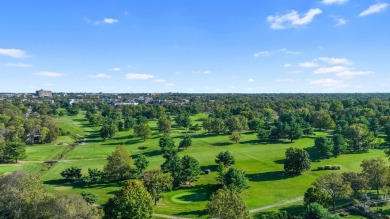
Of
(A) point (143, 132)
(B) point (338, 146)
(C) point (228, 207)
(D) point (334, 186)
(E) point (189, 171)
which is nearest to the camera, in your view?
(C) point (228, 207)

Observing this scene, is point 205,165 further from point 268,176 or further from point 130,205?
point 130,205

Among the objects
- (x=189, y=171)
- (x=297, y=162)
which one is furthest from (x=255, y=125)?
(x=189, y=171)

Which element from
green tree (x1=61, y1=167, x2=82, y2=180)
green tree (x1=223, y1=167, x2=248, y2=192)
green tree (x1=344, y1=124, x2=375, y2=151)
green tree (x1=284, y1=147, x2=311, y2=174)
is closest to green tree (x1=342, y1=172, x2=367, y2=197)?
green tree (x1=284, y1=147, x2=311, y2=174)

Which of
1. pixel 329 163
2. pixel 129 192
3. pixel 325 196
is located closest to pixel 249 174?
pixel 329 163

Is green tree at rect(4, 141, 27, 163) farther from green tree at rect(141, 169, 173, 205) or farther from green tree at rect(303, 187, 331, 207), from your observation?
green tree at rect(303, 187, 331, 207)

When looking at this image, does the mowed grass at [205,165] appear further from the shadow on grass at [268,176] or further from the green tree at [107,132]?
the green tree at [107,132]
